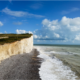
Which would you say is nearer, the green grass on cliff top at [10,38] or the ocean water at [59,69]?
the ocean water at [59,69]

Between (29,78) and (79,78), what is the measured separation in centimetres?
718

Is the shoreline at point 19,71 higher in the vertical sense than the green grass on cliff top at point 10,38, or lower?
lower

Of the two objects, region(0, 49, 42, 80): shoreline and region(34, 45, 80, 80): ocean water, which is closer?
region(0, 49, 42, 80): shoreline

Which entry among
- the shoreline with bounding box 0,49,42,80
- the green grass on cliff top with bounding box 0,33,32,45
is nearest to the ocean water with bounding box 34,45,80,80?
the shoreline with bounding box 0,49,42,80

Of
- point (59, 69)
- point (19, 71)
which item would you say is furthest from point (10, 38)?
point (59, 69)

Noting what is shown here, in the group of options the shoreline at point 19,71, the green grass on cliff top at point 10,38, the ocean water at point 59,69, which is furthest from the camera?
the green grass on cliff top at point 10,38

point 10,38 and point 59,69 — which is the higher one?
point 10,38

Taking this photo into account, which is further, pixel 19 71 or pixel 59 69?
pixel 59 69

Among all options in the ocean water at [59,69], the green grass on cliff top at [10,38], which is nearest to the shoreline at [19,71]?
the ocean water at [59,69]

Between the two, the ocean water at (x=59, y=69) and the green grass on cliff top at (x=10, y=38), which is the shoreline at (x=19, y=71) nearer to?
the ocean water at (x=59, y=69)

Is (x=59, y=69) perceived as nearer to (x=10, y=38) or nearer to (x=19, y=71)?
(x=19, y=71)

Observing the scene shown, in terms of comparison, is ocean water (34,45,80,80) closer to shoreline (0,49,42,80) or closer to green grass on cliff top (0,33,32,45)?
shoreline (0,49,42,80)

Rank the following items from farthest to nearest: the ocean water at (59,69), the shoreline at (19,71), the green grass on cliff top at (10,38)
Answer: the green grass on cliff top at (10,38) < the ocean water at (59,69) < the shoreline at (19,71)

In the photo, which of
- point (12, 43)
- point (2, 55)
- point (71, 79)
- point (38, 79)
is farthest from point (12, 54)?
point (71, 79)
